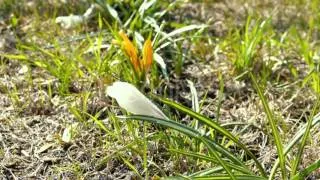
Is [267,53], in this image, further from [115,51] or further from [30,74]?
[30,74]

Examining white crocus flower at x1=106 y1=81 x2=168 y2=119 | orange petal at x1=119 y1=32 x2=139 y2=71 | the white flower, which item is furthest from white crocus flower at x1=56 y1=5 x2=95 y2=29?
white crocus flower at x1=106 y1=81 x2=168 y2=119

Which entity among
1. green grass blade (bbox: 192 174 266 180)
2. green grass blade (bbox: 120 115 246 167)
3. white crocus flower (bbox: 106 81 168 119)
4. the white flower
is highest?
the white flower

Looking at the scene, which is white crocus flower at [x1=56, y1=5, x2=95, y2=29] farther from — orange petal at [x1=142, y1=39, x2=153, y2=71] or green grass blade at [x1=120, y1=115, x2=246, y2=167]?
green grass blade at [x1=120, y1=115, x2=246, y2=167]

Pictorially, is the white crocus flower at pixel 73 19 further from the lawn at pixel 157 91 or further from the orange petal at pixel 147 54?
the orange petal at pixel 147 54

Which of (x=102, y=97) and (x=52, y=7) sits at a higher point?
(x=52, y=7)

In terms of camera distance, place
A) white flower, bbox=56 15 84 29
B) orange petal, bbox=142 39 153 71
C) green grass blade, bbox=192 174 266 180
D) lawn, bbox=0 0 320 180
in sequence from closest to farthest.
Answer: green grass blade, bbox=192 174 266 180, lawn, bbox=0 0 320 180, orange petal, bbox=142 39 153 71, white flower, bbox=56 15 84 29

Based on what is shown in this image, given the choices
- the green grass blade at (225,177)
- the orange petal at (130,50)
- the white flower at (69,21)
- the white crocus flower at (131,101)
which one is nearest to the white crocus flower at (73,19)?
the white flower at (69,21)

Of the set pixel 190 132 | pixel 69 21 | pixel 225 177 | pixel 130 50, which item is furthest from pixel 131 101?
pixel 69 21

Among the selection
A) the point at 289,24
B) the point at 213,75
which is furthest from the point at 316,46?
the point at 213,75
